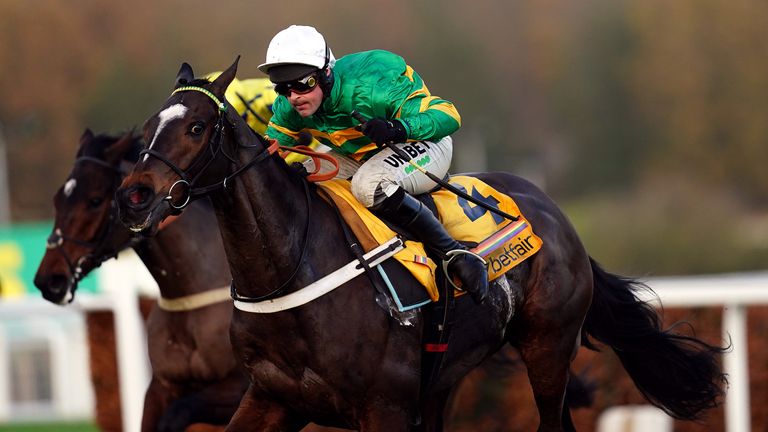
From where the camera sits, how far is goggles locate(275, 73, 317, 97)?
4199 millimetres

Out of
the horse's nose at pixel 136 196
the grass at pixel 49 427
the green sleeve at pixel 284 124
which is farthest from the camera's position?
the grass at pixel 49 427

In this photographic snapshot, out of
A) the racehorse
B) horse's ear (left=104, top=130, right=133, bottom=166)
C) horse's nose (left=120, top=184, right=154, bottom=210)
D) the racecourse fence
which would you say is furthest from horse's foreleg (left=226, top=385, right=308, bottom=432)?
the racecourse fence

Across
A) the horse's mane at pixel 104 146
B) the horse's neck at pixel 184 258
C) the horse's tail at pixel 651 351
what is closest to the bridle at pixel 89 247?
the horse's neck at pixel 184 258

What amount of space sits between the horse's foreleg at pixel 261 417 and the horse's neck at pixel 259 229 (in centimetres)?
39

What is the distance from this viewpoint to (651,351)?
5426 mm

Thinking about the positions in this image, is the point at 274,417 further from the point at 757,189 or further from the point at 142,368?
the point at 757,189

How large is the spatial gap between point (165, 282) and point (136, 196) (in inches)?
75.0

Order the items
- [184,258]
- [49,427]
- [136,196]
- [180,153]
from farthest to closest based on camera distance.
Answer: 1. [49,427]
2. [184,258]
3. [180,153]
4. [136,196]

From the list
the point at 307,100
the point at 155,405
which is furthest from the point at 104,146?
the point at 307,100

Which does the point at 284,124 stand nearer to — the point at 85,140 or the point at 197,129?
the point at 197,129

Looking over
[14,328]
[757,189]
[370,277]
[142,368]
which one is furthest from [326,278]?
[757,189]

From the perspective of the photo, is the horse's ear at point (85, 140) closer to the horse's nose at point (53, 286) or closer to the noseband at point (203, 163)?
the horse's nose at point (53, 286)

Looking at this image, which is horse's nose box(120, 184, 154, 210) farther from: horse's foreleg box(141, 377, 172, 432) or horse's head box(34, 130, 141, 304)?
horse's foreleg box(141, 377, 172, 432)

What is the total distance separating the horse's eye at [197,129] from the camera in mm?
3900
